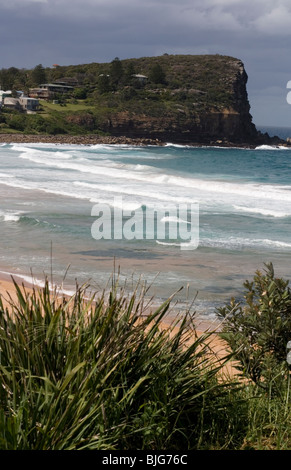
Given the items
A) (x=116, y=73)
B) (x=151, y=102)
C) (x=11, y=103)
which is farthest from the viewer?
(x=116, y=73)

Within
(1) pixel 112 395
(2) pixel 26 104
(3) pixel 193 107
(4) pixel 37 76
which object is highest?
(4) pixel 37 76

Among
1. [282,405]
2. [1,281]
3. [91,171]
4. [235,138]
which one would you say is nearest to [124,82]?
[235,138]

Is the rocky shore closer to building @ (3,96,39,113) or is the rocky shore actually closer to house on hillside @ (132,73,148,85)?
building @ (3,96,39,113)

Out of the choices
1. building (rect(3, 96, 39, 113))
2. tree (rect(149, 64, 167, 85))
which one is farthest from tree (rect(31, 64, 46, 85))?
building (rect(3, 96, 39, 113))

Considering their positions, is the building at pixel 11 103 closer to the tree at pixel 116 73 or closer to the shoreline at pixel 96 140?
the shoreline at pixel 96 140

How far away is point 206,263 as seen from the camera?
570 inches

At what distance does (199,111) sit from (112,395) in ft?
365

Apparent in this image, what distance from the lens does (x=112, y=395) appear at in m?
3.57

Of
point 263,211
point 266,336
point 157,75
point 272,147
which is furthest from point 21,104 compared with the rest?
point 266,336

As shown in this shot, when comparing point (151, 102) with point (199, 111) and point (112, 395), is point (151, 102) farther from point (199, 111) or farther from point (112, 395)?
point (112, 395)

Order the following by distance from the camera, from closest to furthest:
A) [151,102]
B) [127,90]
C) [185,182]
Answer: [185,182] → [151,102] → [127,90]

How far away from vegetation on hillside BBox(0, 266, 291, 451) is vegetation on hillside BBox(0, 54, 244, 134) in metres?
85.6
